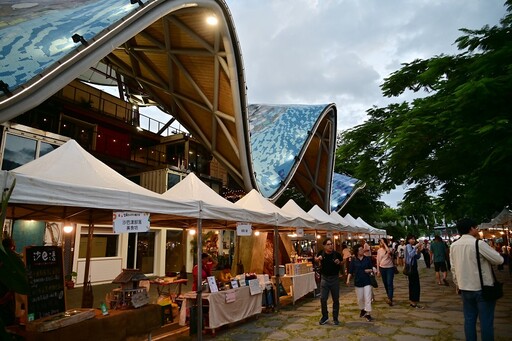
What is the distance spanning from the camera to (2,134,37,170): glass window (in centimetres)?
1441

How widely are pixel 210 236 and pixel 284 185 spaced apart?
22.4 feet

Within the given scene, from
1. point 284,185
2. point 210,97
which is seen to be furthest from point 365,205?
point 210,97

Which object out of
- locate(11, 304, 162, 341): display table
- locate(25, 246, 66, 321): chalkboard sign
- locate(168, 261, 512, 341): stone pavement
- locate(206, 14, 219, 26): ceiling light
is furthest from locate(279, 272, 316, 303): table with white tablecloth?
locate(206, 14, 219, 26): ceiling light

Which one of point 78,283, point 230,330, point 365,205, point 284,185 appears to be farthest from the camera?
point 365,205

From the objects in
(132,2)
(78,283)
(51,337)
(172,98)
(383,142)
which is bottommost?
(78,283)

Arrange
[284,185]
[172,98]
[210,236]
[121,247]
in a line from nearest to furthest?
[121,247] → [172,98] → [284,185] → [210,236]

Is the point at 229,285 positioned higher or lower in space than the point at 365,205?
lower

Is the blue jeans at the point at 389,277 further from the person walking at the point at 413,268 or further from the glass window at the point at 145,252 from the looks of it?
the glass window at the point at 145,252

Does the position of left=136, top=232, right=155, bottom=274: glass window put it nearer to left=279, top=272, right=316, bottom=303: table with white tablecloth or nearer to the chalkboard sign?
left=279, top=272, right=316, bottom=303: table with white tablecloth

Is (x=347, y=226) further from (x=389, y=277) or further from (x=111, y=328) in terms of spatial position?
(x=111, y=328)

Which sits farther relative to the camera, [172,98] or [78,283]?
[172,98]

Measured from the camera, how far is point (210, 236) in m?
25.7

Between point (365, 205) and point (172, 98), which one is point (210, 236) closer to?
point (172, 98)

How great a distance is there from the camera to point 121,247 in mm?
19641
